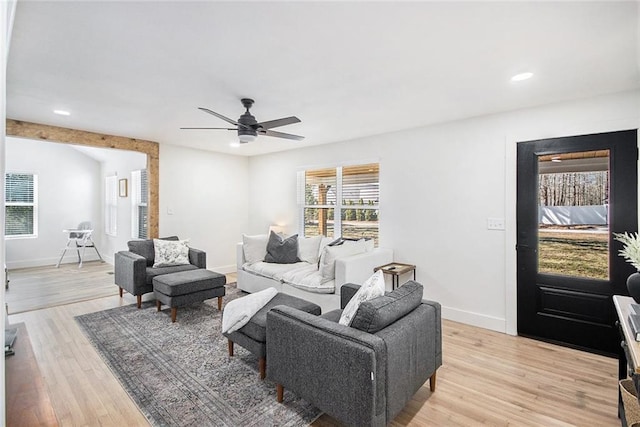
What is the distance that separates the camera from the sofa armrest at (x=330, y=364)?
163 cm

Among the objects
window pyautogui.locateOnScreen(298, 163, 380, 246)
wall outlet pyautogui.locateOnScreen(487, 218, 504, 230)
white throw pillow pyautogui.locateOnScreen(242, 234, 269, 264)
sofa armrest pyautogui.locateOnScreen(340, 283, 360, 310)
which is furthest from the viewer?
white throw pillow pyautogui.locateOnScreen(242, 234, 269, 264)

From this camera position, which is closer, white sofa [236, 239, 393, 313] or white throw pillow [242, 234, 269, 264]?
white sofa [236, 239, 393, 313]

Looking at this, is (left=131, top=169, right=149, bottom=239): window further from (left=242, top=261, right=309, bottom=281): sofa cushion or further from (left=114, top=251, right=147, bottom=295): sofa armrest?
(left=242, top=261, right=309, bottom=281): sofa cushion

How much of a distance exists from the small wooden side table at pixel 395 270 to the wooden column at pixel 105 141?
3709 mm

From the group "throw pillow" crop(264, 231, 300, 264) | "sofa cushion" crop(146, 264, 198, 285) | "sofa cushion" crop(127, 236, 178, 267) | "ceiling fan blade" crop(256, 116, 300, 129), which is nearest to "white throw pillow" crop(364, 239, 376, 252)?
"throw pillow" crop(264, 231, 300, 264)

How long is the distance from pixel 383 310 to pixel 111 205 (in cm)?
747

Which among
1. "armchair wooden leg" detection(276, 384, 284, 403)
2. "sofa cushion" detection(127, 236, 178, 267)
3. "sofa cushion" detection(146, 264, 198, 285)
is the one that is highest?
"sofa cushion" detection(127, 236, 178, 267)

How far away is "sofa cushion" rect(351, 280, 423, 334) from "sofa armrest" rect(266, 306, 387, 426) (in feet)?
0.24

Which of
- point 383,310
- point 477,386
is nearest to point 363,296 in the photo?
point 383,310

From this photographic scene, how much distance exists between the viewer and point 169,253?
14.6ft

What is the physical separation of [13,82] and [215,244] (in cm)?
386

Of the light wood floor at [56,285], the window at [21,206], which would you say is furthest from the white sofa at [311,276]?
the window at [21,206]

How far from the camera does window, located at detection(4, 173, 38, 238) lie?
6.53 meters

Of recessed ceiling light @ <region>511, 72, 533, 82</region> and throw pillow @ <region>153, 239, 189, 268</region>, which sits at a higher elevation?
recessed ceiling light @ <region>511, 72, 533, 82</region>
